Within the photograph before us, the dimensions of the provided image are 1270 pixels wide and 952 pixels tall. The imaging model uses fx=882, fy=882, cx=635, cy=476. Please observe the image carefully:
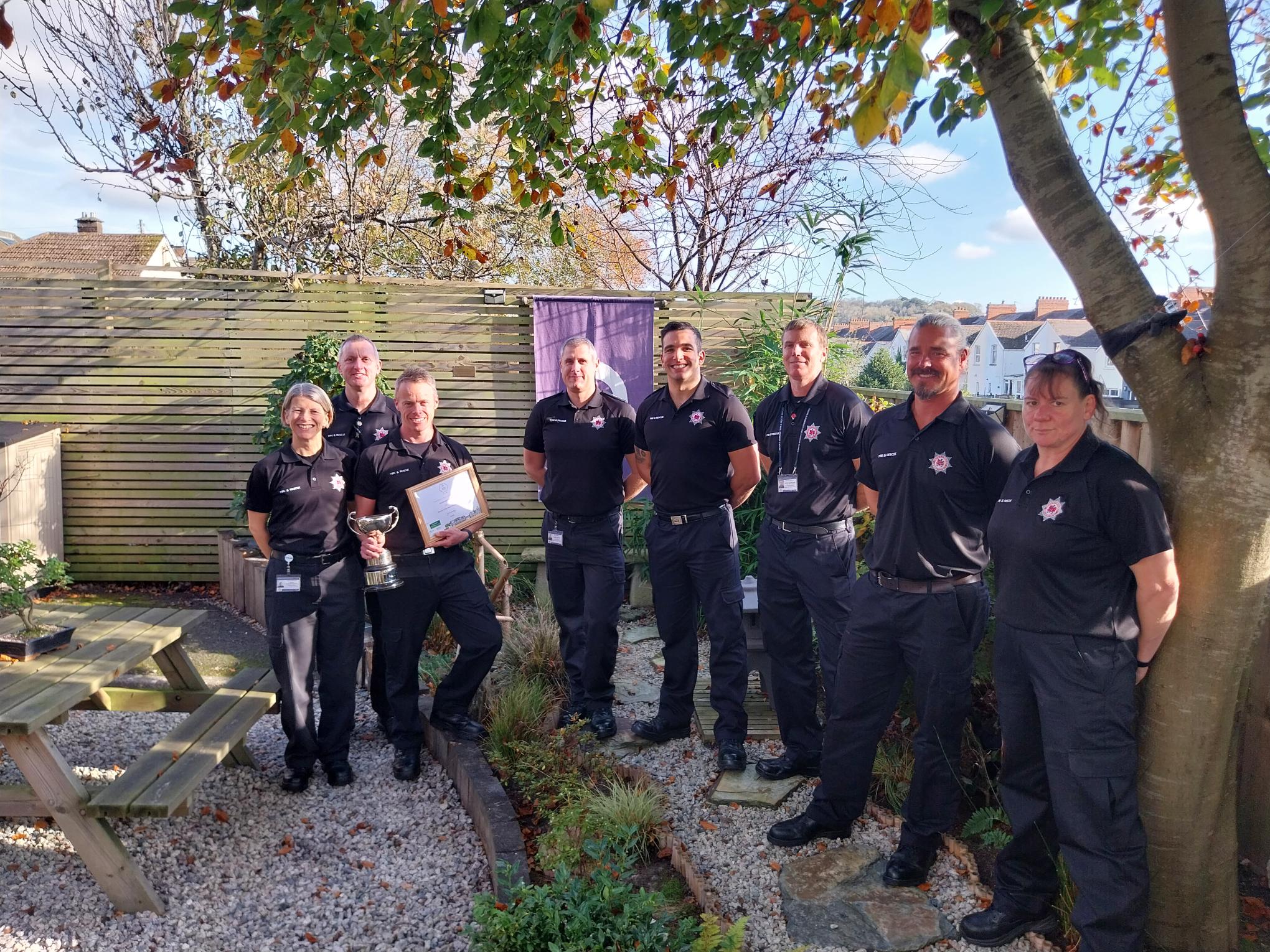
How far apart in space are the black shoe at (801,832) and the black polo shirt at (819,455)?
1200 millimetres

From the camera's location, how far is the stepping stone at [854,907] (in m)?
2.84

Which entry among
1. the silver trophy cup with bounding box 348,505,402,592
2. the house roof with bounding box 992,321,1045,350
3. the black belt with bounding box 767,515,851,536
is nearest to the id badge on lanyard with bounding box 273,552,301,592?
the silver trophy cup with bounding box 348,505,402,592

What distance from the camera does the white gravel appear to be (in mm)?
3104

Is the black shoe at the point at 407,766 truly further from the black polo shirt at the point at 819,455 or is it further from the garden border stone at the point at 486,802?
the black polo shirt at the point at 819,455

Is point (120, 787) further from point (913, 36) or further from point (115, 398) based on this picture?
point (115, 398)

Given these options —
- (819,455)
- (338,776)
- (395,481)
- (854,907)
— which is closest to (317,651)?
(338,776)

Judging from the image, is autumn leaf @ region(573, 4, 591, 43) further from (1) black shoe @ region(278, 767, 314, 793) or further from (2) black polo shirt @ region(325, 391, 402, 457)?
(1) black shoe @ region(278, 767, 314, 793)

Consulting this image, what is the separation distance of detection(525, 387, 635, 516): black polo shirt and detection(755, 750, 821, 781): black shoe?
4.76 ft

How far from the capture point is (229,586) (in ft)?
24.1

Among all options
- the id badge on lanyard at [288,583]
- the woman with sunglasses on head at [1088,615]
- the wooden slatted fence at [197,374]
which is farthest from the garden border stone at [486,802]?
the wooden slatted fence at [197,374]

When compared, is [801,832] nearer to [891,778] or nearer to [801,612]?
[891,778]

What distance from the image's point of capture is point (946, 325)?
3209mm

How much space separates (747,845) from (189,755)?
7.20 feet


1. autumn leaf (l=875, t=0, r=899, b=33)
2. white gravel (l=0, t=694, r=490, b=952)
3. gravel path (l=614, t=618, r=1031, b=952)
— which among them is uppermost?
autumn leaf (l=875, t=0, r=899, b=33)
